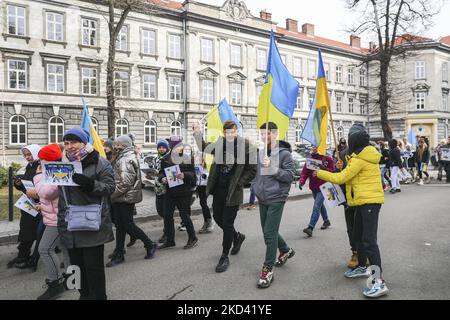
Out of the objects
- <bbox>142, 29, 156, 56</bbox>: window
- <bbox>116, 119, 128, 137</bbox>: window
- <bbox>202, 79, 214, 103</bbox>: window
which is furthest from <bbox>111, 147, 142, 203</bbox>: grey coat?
<bbox>202, 79, 214, 103</bbox>: window

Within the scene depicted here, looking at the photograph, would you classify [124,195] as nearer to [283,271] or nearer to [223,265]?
[223,265]

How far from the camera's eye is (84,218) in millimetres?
3330

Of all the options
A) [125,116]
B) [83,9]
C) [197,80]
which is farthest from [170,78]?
[83,9]

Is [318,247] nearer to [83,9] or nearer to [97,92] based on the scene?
[97,92]

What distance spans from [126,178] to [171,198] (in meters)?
1.01

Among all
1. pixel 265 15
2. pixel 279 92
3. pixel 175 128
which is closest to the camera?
pixel 279 92

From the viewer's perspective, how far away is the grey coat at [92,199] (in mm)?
3361

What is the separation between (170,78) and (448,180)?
77.1 feet

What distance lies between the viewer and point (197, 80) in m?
33.3

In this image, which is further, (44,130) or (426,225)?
(44,130)

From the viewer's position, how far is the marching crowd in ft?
11.2

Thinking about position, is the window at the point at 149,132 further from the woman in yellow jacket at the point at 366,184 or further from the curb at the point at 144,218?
the woman in yellow jacket at the point at 366,184

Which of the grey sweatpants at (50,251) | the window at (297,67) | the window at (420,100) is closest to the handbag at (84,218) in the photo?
the grey sweatpants at (50,251)

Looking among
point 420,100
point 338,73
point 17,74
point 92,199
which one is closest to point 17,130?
point 17,74
